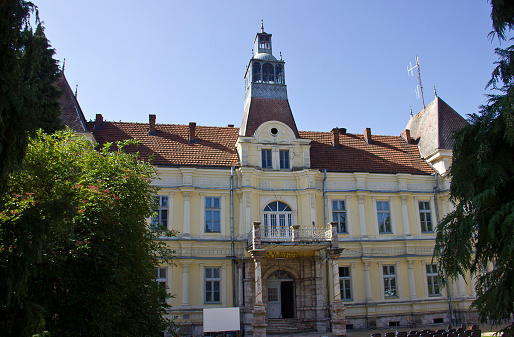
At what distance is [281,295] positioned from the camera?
24.2m

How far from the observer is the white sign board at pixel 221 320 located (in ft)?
56.7

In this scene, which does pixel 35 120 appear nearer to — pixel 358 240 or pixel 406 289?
pixel 358 240

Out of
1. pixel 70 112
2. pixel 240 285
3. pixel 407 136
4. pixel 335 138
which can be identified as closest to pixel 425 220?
pixel 407 136

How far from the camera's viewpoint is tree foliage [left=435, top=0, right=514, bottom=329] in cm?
822

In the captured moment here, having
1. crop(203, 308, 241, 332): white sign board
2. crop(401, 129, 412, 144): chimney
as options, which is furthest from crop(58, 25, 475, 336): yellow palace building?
crop(203, 308, 241, 332): white sign board

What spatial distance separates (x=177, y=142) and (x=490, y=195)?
20.0 meters

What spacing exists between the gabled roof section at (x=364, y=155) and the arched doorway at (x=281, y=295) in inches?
265

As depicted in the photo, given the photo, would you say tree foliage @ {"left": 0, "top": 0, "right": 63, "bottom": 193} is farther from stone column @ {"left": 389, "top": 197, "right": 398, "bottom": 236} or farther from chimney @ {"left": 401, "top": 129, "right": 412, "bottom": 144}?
chimney @ {"left": 401, "top": 129, "right": 412, "bottom": 144}

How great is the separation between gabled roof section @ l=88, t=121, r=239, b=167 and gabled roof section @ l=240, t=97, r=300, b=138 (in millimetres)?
1619

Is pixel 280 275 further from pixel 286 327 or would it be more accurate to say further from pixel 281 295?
pixel 286 327

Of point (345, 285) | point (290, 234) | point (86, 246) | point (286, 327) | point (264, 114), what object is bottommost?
point (286, 327)

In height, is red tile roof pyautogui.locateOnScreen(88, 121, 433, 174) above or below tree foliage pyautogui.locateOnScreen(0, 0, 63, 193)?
above

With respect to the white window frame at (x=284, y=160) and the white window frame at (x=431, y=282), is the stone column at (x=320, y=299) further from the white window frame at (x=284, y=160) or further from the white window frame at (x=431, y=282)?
the white window frame at (x=431, y=282)

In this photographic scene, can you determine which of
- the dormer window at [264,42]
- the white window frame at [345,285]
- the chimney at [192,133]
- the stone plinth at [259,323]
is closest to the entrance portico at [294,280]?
the stone plinth at [259,323]
